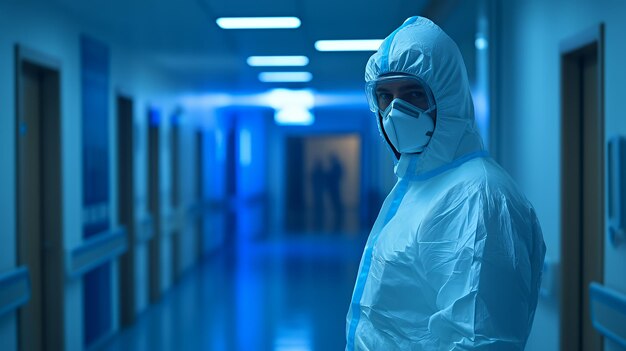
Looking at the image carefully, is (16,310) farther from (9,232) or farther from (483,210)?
(483,210)

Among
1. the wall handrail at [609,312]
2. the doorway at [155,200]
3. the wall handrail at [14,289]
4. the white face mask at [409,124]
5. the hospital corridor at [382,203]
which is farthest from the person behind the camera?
the doorway at [155,200]

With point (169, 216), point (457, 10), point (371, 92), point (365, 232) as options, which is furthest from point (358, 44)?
point (365, 232)

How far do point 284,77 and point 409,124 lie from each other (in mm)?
7314

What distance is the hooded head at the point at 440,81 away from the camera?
1695 mm

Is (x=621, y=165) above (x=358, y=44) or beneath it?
beneath

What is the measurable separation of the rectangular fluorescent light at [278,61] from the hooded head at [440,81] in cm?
526

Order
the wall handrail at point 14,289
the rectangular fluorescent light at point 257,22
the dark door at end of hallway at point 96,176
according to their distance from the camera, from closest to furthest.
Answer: the wall handrail at point 14,289 → the rectangular fluorescent light at point 257,22 → the dark door at end of hallway at point 96,176

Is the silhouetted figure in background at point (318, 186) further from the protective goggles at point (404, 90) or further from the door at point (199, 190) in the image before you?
the protective goggles at point (404, 90)

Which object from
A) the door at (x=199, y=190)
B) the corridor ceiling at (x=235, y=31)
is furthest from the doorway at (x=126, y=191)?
the door at (x=199, y=190)

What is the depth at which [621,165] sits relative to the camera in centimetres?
240

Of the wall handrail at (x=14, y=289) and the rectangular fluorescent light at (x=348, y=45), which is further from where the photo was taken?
the rectangular fluorescent light at (x=348, y=45)

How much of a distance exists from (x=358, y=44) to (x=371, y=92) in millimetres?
4446

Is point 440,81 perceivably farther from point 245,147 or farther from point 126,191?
point 245,147

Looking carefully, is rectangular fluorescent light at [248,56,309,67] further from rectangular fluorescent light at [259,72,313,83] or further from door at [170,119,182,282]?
door at [170,119,182,282]
